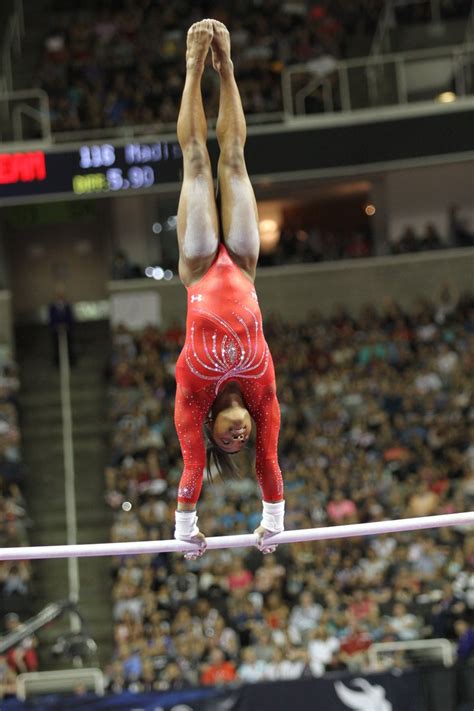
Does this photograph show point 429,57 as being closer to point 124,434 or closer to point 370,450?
point 370,450

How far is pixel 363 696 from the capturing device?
11.0m

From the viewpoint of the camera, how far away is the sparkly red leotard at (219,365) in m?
6.57

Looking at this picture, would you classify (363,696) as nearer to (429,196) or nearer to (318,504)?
(318,504)

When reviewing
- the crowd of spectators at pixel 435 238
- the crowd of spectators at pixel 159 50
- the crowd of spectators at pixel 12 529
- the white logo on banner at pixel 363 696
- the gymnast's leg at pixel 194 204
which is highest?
the crowd of spectators at pixel 159 50

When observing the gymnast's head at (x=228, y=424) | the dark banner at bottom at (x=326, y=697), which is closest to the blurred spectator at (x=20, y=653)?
the dark banner at bottom at (x=326, y=697)

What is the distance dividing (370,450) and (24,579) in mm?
4778

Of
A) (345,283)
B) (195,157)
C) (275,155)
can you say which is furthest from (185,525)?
(345,283)

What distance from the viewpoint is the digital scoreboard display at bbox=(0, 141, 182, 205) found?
599 inches

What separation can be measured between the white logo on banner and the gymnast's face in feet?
17.0

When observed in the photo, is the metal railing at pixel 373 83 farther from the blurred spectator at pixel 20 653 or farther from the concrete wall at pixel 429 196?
→ the blurred spectator at pixel 20 653

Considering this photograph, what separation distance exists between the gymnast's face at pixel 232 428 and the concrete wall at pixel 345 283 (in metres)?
12.5

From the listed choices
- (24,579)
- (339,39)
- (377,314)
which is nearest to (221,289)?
(24,579)

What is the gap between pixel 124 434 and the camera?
53.4 feet

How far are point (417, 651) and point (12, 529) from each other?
5487 mm
